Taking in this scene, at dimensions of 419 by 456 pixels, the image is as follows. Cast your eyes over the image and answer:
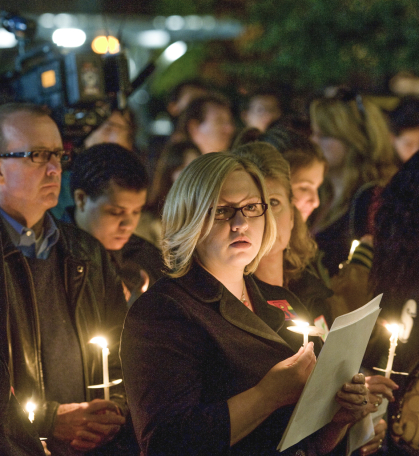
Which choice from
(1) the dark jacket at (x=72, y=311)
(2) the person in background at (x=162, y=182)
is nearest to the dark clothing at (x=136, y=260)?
(1) the dark jacket at (x=72, y=311)

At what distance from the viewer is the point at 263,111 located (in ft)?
18.8

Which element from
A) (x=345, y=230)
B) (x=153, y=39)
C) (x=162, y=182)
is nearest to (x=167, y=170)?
(x=162, y=182)

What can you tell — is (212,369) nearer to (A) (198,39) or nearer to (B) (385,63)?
(B) (385,63)

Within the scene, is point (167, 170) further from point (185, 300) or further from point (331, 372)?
point (331, 372)

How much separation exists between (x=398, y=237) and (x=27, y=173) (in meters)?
1.71

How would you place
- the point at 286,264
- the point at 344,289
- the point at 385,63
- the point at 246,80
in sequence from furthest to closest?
the point at 246,80 < the point at 385,63 < the point at 344,289 < the point at 286,264

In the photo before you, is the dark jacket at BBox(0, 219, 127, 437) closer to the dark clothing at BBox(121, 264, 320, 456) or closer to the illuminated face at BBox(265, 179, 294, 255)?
the dark clothing at BBox(121, 264, 320, 456)

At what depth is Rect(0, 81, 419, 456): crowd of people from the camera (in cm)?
171

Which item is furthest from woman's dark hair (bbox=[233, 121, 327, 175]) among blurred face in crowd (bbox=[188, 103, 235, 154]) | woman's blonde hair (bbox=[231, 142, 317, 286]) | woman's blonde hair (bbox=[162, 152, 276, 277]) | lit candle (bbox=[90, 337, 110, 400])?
blurred face in crowd (bbox=[188, 103, 235, 154])

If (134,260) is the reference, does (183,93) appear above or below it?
above

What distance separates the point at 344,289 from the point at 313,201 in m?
0.54

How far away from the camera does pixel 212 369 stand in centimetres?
177

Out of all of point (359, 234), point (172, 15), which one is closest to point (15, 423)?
point (359, 234)

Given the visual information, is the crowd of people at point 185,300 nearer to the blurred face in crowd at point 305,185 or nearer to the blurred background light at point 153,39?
the blurred face in crowd at point 305,185
